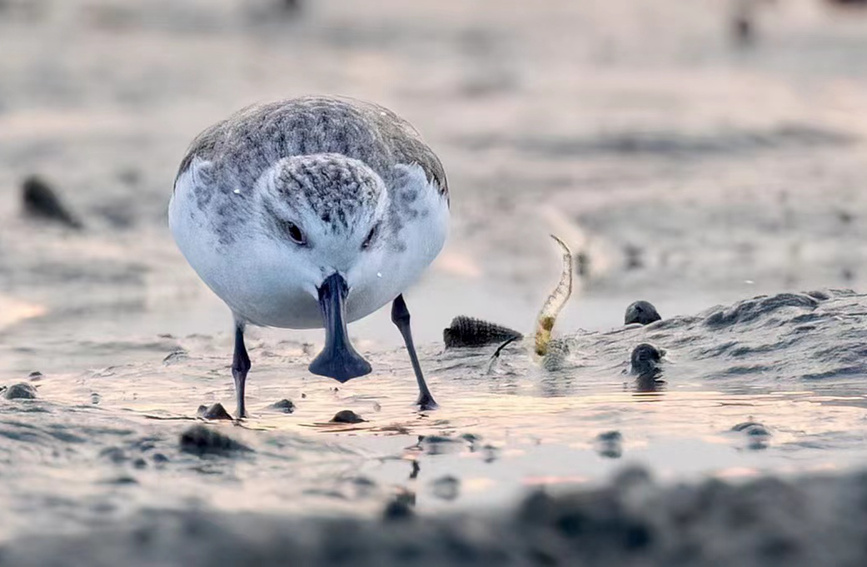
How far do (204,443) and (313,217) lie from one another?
1.18m

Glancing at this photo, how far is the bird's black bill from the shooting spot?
5.92m

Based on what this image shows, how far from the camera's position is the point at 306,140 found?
6.56 metres

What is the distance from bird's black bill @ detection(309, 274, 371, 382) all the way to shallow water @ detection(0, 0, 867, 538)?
0.23m

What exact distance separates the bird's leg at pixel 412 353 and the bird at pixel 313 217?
1cm

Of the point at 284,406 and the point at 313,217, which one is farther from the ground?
the point at 313,217

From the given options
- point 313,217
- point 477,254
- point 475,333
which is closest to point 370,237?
point 313,217

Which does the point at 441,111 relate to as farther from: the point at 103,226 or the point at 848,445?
the point at 848,445

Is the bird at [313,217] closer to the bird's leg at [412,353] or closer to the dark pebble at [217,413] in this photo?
the bird's leg at [412,353]

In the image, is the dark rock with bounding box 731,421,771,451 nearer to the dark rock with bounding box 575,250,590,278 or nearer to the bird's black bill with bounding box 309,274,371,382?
the bird's black bill with bounding box 309,274,371,382

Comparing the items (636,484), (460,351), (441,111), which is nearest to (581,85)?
(441,111)

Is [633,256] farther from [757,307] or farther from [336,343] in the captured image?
[336,343]

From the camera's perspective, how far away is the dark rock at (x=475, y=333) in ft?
26.0

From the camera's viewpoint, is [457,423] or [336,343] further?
[457,423]

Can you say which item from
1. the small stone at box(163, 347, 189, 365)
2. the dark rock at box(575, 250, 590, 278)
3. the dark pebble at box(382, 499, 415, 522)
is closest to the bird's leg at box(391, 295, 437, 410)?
the small stone at box(163, 347, 189, 365)
